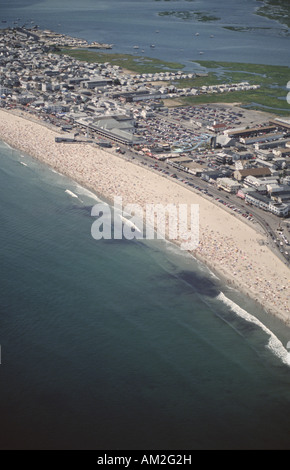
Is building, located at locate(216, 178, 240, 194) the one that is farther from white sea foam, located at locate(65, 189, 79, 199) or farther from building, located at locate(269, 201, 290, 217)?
white sea foam, located at locate(65, 189, 79, 199)

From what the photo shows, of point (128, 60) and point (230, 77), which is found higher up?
point (128, 60)

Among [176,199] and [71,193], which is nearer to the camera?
[176,199]

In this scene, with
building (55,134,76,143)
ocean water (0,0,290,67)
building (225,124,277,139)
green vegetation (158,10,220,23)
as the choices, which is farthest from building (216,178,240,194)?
green vegetation (158,10,220,23)

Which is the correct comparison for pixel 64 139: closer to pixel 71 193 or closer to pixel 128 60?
pixel 71 193

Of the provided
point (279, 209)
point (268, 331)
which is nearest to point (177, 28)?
point (279, 209)

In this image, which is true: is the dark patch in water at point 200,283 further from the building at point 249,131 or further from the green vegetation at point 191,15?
the green vegetation at point 191,15

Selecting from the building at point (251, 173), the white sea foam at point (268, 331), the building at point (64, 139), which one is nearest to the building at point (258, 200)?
the building at point (251, 173)

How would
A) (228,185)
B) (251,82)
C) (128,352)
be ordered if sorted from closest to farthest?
(128,352), (228,185), (251,82)
